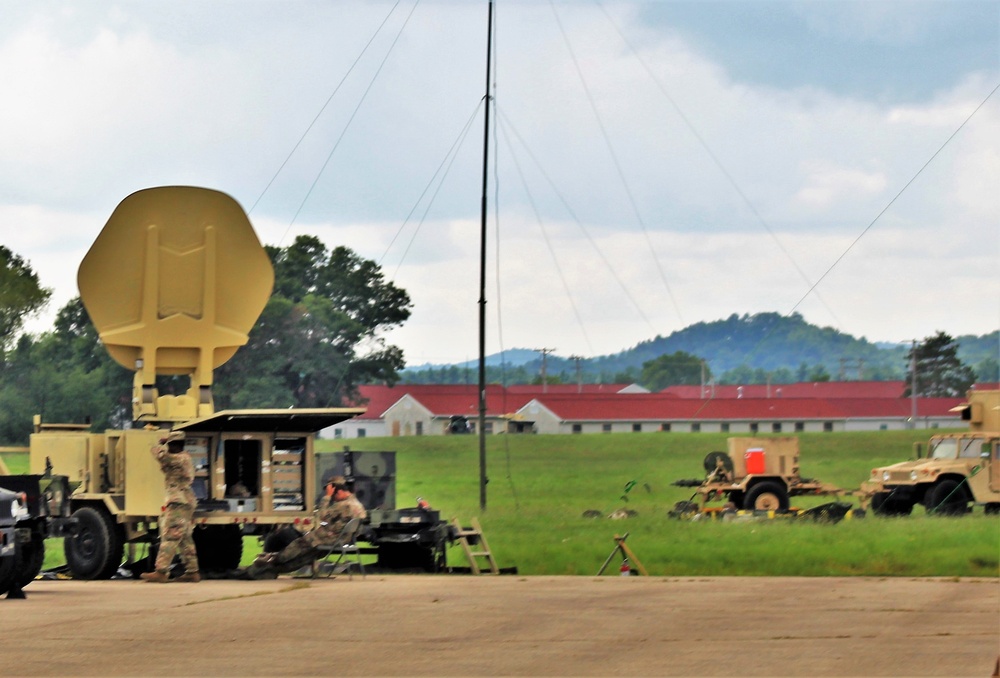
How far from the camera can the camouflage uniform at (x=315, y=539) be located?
2028 centimetres

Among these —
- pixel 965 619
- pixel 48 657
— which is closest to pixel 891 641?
pixel 965 619

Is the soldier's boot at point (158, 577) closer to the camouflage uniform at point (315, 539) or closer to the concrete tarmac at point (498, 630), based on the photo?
the concrete tarmac at point (498, 630)

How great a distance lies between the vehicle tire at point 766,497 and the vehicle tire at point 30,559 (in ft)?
69.3

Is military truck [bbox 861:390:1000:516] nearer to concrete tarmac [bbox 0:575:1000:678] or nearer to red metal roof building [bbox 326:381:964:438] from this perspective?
concrete tarmac [bbox 0:575:1000:678]

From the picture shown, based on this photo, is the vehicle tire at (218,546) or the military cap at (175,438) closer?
the military cap at (175,438)

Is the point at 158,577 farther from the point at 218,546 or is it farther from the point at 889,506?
the point at 889,506

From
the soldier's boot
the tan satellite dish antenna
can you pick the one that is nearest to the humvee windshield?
the tan satellite dish antenna

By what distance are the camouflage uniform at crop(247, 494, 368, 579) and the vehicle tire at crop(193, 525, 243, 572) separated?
2.21 metres

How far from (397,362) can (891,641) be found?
43125 millimetres

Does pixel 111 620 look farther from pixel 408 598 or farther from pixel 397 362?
pixel 397 362

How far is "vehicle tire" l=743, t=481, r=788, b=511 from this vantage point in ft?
118

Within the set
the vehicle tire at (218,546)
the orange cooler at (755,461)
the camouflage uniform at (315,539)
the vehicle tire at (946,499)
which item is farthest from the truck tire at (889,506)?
the camouflage uniform at (315,539)

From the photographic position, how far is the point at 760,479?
120 ft

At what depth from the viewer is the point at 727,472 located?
3694 cm
